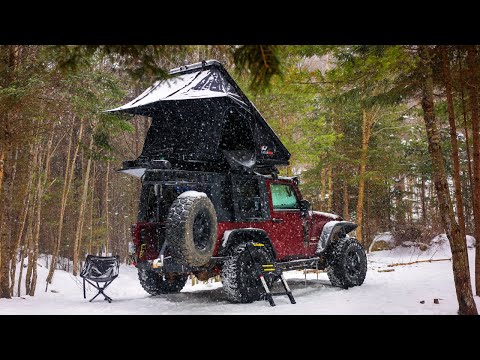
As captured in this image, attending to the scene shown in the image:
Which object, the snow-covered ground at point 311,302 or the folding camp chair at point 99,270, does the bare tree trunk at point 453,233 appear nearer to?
the snow-covered ground at point 311,302

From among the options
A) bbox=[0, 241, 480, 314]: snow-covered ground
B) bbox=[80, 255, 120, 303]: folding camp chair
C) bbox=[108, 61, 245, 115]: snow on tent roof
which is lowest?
bbox=[0, 241, 480, 314]: snow-covered ground

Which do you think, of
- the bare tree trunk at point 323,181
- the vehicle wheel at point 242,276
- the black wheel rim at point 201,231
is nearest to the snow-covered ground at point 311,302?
the vehicle wheel at point 242,276

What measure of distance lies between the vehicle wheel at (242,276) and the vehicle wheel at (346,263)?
186 centimetres

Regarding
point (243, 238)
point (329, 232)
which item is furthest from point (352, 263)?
point (243, 238)

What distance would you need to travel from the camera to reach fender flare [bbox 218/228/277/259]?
18.3 feet

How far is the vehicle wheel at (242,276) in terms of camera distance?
17.8 feet

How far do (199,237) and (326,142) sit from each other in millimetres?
7381

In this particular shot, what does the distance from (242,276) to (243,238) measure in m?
0.62

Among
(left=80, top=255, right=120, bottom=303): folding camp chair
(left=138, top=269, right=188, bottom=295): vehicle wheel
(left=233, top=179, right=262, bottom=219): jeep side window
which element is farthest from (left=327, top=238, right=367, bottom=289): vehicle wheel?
(left=80, top=255, right=120, bottom=303): folding camp chair

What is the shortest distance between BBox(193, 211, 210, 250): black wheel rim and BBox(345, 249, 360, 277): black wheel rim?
3.04 metres

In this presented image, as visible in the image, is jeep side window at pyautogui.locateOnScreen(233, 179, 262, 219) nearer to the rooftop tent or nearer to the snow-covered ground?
the rooftop tent

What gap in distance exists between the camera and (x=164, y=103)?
236 inches

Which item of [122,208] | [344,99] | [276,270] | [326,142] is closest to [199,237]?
[276,270]
